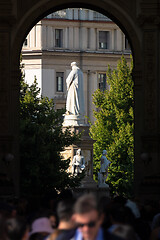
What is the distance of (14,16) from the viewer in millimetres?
29500

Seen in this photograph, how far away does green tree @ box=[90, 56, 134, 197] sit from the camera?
61806 millimetres

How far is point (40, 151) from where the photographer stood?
1519 inches

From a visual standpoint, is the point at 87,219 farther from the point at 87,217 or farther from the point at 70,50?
the point at 70,50

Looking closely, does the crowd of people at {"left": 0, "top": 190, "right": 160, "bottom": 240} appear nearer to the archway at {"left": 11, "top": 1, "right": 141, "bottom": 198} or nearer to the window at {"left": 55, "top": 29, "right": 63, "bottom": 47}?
the archway at {"left": 11, "top": 1, "right": 141, "bottom": 198}

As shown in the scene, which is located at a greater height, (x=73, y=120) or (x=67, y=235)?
(x=73, y=120)

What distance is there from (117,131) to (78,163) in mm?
15697

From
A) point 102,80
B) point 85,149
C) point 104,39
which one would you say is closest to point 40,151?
point 85,149

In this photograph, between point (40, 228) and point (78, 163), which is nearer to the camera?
point (40, 228)

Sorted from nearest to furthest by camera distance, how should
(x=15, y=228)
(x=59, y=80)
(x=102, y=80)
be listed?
(x=15, y=228) < (x=59, y=80) < (x=102, y=80)

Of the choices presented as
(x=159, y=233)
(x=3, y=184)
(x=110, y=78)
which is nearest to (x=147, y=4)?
(x=3, y=184)

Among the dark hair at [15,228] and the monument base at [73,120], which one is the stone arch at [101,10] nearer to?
the monument base at [73,120]

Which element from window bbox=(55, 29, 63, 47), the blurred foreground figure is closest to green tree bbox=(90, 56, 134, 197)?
window bbox=(55, 29, 63, 47)

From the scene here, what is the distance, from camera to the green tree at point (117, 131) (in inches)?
2433

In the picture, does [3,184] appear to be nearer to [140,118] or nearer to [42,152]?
[140,118]
